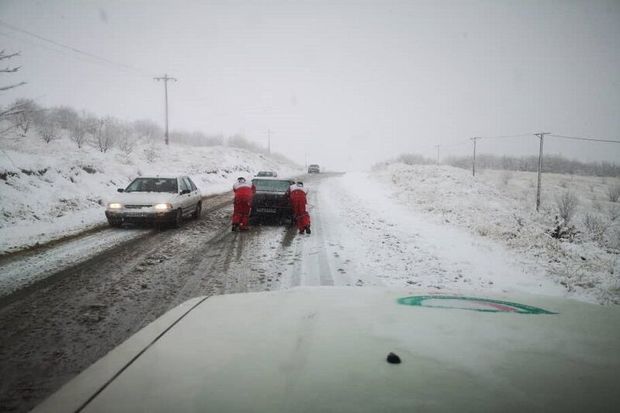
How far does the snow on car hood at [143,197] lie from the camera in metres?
10.6

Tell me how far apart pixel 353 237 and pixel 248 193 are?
11.8 ft

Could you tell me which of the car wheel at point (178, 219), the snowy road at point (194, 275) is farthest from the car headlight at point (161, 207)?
the snowy road at point (194, 275)

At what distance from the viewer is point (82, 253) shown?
7590 mm

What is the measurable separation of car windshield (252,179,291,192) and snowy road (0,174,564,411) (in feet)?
5.00

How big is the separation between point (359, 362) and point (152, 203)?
10377 mm

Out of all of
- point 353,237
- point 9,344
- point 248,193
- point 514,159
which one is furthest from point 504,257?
point 514,159

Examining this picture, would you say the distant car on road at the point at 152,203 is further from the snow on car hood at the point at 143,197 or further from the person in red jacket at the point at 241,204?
the person in red jacket at the point at 241,204

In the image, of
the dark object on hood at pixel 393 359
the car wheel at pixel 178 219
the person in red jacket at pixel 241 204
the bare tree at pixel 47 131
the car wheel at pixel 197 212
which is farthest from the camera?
the bare tree at pixel 47 131

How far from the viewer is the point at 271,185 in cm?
1274

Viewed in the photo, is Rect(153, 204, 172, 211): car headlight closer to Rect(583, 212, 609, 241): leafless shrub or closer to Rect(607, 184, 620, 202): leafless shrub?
Rect(583, 212, 609, 241): leafless shrub

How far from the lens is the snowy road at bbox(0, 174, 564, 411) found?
11.8 feet

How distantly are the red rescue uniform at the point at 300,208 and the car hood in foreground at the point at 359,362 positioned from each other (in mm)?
8123

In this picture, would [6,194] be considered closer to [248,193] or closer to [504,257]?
[248,193]

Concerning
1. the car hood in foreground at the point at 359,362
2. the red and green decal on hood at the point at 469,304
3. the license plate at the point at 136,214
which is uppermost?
the car hood in foreground at the point at 359,362
